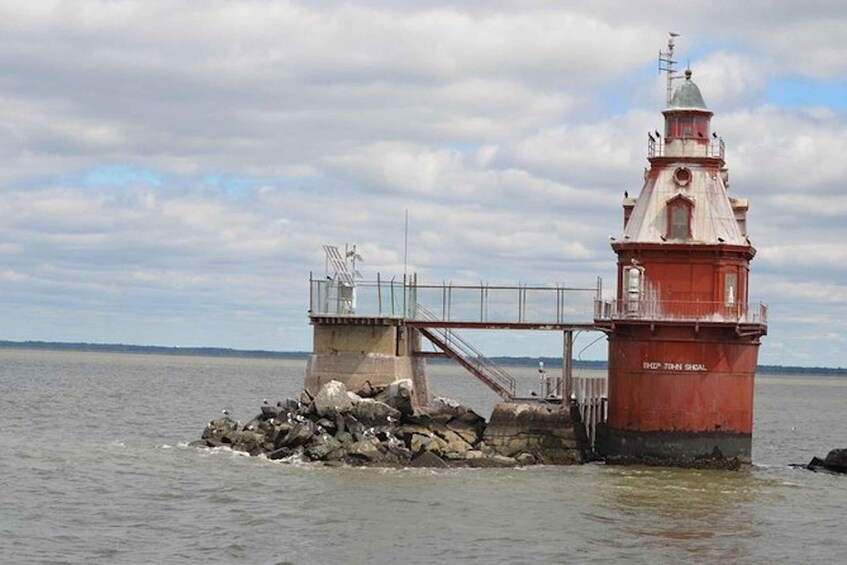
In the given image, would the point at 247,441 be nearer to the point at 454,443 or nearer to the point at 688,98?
the point at 454,443

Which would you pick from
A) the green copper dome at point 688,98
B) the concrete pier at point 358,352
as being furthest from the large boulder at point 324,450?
the green copper dome at point 688,98

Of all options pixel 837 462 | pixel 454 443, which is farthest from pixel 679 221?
pixel 837 462

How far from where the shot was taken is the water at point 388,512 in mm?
32969

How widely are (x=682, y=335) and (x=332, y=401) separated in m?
10.3

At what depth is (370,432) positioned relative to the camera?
4553 cm

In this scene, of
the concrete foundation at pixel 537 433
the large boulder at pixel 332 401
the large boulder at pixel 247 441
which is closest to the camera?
the concrete foundation at pixel 537 433

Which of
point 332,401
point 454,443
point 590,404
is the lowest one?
point 454,443

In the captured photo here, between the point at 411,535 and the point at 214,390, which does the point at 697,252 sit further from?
the point at 214,390

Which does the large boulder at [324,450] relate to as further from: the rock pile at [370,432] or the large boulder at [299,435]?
the large boulder at [299,435]

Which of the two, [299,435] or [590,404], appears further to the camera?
[590,404]

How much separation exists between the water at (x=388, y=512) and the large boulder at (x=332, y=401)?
2.51m

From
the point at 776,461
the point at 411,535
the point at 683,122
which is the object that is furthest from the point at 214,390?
the point at 411,535

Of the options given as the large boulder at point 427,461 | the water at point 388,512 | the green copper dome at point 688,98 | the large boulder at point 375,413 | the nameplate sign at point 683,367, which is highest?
the green copper dome at point 688,98

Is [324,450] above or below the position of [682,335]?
below
